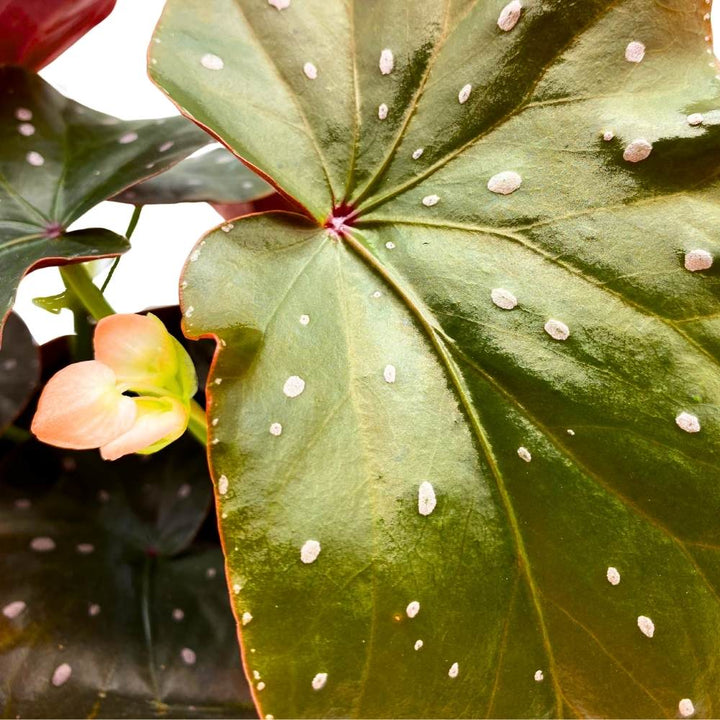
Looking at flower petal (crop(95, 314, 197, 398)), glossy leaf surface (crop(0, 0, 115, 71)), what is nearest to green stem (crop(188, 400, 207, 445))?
flower petal (crop(95, 314, 197, 398))

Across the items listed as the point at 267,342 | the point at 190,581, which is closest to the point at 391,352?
the point at 267,342

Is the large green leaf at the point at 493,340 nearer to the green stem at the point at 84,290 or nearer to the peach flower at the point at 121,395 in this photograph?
the peach flower at the point at 121,395

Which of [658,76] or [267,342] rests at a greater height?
[658,76]

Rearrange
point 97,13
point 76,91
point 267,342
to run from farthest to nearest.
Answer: point 76,91 < point 97,13 < point 267,342

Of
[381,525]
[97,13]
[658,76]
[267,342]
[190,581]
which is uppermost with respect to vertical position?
[97,13]

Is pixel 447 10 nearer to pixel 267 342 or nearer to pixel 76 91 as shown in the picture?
pixel 267 342

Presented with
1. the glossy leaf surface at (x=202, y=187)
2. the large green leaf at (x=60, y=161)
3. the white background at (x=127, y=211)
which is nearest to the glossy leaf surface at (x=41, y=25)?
the large green leaf at (x=60, y=161)

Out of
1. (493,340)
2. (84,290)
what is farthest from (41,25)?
(493,340)
